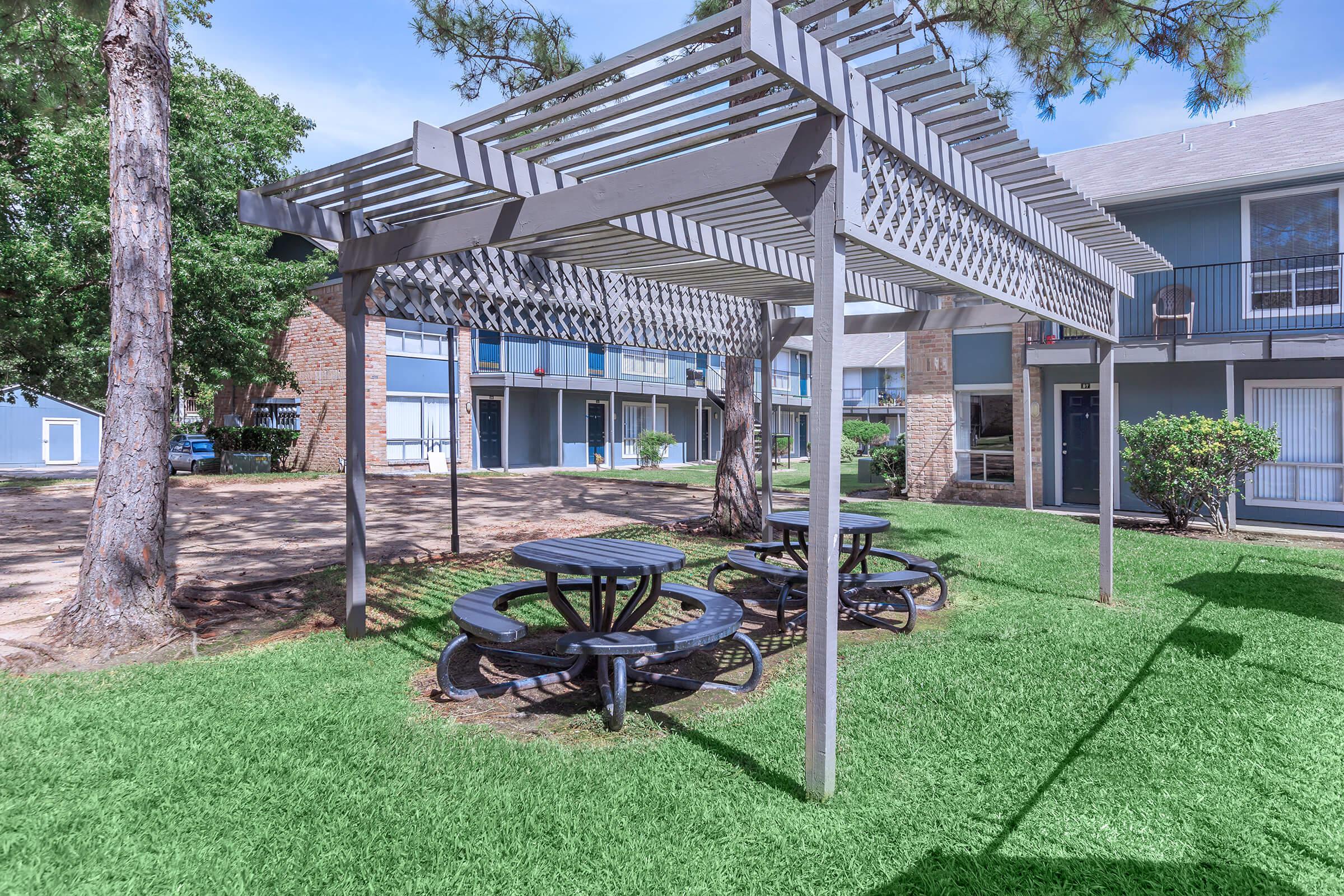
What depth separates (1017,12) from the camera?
812cm

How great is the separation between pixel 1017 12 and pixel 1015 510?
7261 mm

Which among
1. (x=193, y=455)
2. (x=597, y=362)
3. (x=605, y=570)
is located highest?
(x=597, y=362)

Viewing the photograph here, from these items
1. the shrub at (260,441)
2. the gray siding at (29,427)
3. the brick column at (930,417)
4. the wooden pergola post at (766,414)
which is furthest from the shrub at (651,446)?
the gray siding at (29,427)

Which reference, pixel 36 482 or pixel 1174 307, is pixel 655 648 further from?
pixel 36 482

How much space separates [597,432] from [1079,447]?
16.6 meters

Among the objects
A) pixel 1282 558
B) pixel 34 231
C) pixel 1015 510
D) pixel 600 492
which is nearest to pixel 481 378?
pixel 600 492

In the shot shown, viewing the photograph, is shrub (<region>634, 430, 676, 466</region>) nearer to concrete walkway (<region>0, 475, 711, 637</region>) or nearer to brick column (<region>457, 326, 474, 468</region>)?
brick column (<region>457, 326, 474, 468</region>)

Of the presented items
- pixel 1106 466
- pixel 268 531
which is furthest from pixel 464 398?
pixel 1106 466

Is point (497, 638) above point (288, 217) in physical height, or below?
below

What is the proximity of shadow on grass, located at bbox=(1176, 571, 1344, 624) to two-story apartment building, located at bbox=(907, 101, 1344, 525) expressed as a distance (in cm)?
491

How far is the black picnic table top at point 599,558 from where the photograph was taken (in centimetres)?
377

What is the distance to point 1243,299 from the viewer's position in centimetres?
1154

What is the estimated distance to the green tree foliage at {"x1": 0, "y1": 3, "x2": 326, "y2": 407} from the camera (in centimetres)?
1460

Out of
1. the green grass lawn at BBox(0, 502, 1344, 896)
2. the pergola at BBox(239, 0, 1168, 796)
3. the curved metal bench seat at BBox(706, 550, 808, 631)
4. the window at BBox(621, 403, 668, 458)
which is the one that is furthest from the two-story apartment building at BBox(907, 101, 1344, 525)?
the window at BBox(621, 403, 668, 458)
